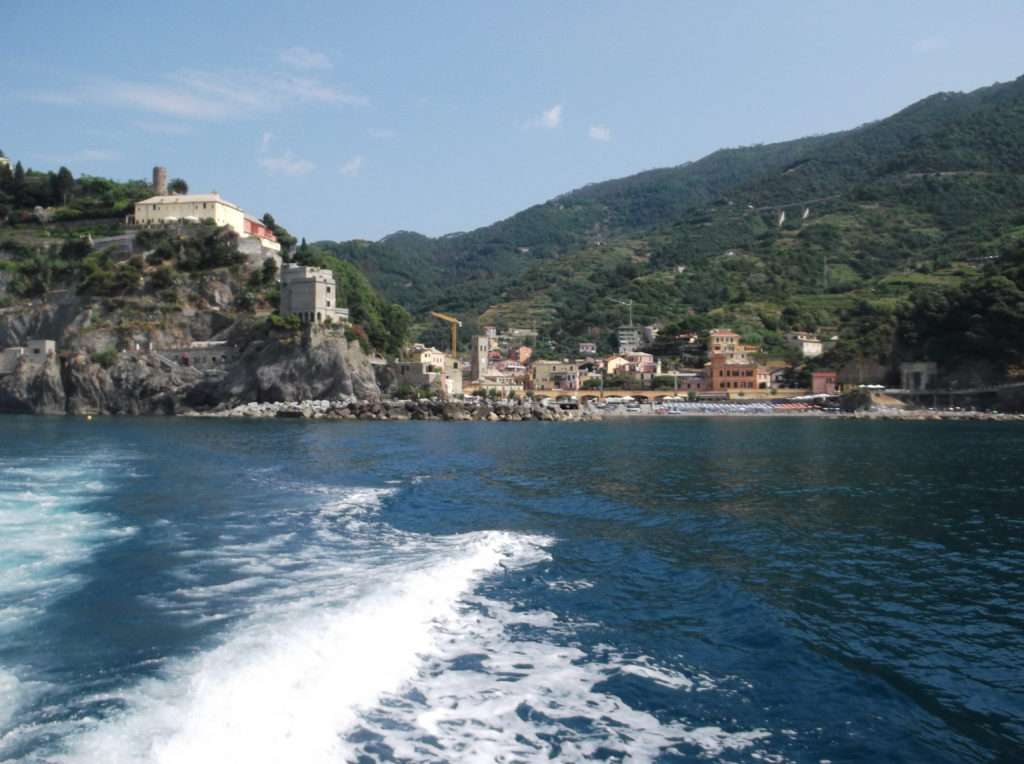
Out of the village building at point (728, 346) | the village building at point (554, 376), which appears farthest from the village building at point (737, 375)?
the village building at point (554, 376)

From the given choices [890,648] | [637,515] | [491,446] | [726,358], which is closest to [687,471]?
[637,515]

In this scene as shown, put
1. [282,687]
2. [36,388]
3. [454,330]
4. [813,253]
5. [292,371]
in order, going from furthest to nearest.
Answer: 1. [813,253]
2. [454,330]
3. [36,388]
4. [292,371]
5. [282,687]

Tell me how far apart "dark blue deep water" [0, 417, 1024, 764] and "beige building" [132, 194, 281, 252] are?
184 feet

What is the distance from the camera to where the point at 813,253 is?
385 feet

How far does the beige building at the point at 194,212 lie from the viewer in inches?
2746

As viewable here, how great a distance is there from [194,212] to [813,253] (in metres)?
87.5

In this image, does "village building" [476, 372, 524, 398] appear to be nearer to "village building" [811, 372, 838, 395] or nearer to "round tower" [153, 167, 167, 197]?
"village building" [811, 372, 838, 395]

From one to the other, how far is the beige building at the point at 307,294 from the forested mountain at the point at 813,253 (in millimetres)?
47989

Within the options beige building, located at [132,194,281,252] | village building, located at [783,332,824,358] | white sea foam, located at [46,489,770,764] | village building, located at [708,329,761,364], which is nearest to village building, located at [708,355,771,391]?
village building, located at [708,329,761,364]

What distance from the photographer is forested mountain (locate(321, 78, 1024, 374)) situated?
94.1 m

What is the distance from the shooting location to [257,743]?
5.59 metres

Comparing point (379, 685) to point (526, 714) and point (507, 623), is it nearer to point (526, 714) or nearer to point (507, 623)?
point (526, 714)

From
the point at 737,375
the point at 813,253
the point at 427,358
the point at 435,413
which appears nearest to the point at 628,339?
the point at 737,375

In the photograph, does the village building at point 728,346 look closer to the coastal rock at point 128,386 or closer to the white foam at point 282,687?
the coastal rock at point 128,386
